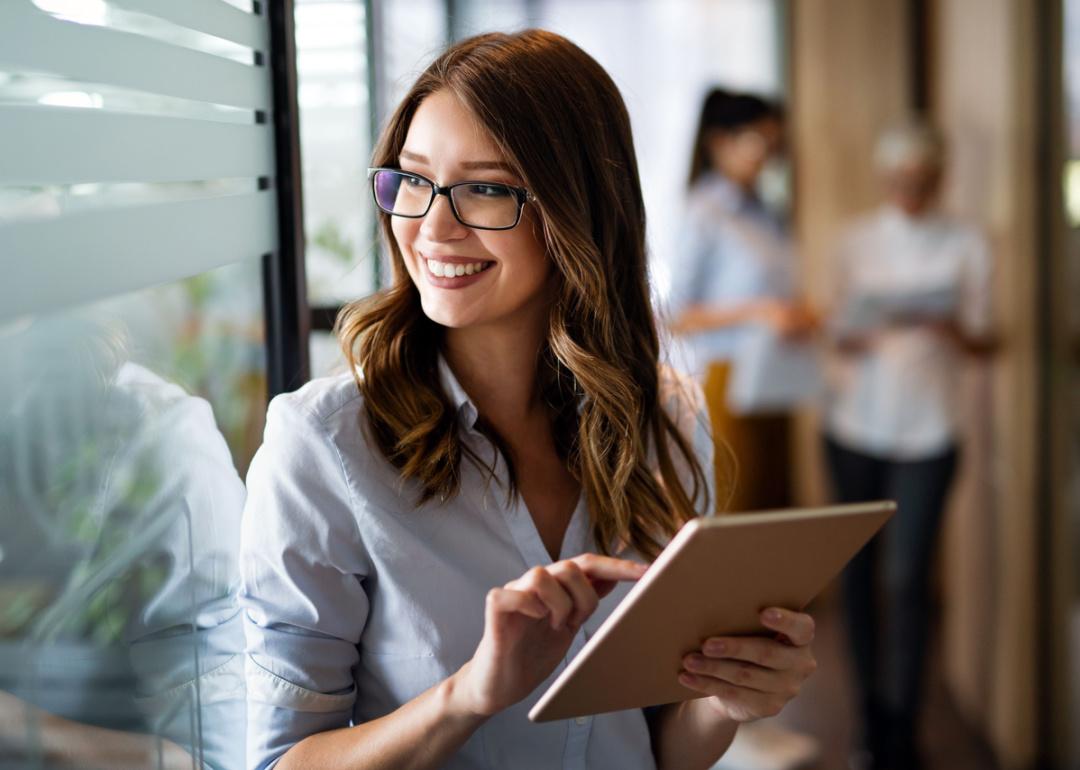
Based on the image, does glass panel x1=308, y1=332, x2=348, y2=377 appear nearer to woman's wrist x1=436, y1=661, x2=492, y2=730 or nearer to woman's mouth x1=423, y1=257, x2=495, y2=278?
woman's mouth x1=423, y1=257, x2=495, y2=278

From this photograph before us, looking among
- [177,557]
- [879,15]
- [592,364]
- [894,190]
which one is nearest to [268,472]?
[177,557]

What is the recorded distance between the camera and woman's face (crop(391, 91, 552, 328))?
113 centimetres

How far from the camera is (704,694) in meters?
1.06

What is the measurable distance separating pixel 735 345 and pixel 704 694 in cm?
294

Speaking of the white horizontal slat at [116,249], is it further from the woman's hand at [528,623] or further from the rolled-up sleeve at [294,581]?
the woman's hand at [528,623]

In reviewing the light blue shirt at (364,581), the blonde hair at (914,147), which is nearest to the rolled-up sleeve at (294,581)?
the light blue shirt at (364,581)

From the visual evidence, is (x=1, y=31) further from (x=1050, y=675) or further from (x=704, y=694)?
(x=1050, y=675)

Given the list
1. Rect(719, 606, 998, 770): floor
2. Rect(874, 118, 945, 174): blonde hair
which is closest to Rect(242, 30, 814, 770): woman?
Rect(719, 606, 998, 770): floor

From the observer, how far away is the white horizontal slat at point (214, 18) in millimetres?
962

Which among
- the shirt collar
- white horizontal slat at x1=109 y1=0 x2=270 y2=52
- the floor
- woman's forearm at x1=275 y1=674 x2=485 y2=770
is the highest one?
white horizontal slat at x1=109 y1=0 x2=270 y2=52

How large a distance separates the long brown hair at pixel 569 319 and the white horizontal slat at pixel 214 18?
0.18 m

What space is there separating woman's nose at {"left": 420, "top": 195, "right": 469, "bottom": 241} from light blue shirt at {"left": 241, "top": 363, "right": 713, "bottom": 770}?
7.0 inches

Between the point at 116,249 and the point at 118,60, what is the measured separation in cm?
16

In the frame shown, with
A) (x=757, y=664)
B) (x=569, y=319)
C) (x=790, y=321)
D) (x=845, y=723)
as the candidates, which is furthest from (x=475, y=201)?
(x=845, y=723)
